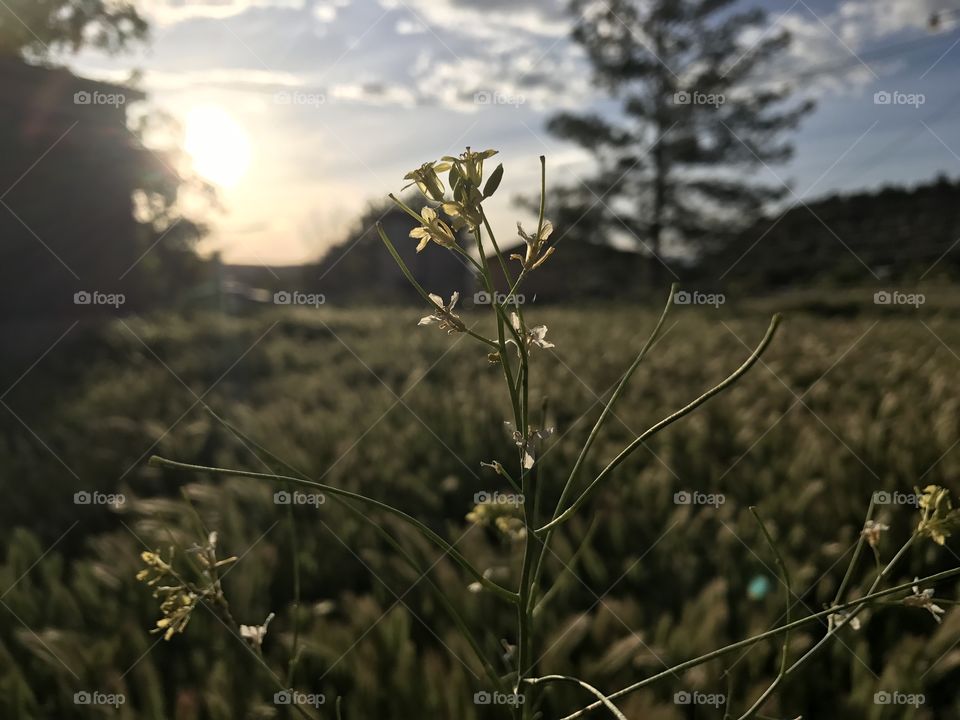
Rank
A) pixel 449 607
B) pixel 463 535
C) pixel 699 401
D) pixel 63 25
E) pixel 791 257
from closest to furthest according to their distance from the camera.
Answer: pixel 699 401 < pixel 449 607 < pixel 463 535 < pixel 63 25 < pixel 791 257

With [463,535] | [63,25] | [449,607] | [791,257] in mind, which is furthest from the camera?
[791,257]

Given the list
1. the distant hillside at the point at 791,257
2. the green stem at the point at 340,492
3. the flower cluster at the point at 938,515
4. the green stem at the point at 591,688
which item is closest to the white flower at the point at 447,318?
the green stem at the point at 340,492

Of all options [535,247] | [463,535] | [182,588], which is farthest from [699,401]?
[463,535]

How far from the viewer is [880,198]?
16234mm

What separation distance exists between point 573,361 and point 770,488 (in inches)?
74.4

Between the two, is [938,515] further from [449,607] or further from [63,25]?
[63,25]

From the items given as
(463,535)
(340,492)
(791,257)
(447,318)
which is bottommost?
(463,535)

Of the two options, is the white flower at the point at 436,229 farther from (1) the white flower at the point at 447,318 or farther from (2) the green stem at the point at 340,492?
(2) the green stem at the point at 340,492

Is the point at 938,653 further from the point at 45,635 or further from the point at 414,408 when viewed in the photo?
the point at 414,408

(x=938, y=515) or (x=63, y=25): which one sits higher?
(x=63, y=25)

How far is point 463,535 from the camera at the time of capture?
6.01ft

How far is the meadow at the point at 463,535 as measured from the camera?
1414mm

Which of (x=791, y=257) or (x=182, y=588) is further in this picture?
(x=791, y=257)

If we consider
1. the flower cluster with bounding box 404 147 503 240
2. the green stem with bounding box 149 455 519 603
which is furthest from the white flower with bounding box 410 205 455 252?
the green stem with bounding box 149 455 519 603
